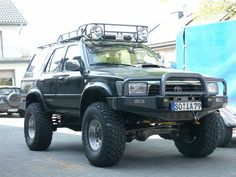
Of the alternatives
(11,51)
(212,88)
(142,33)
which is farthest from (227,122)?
(11,51)

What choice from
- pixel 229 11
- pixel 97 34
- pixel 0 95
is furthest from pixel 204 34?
pixel 0 95

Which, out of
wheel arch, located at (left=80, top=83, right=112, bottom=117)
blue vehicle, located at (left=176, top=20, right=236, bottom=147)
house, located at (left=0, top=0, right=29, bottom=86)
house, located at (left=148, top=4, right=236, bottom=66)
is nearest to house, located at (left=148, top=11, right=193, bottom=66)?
house, located at (left=148, top=4, right=236, bottom=66)

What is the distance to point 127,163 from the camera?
27.9ft

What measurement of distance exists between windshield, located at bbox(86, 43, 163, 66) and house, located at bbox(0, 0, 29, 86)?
94.6 feet

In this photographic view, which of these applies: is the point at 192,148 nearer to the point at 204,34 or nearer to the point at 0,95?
the point at 204,34

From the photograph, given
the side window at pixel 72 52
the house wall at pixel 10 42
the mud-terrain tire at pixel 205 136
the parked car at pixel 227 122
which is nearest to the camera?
the mud-terrain tire at pixel 205 136

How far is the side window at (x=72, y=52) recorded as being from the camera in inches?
365

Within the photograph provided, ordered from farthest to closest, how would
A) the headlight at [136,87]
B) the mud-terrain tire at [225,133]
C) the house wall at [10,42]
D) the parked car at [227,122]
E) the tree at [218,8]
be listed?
1. the house wall at [10,42]
2. the tree at [218,8]
3. the mud-terrain tire at [225,133]
4. the parked car at [227,122]
5. the headlight at [136,87]

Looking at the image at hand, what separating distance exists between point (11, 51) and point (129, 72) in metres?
30.9

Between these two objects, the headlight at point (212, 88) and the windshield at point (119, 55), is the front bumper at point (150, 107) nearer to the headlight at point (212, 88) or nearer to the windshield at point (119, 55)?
the headlight at point (212, 88)

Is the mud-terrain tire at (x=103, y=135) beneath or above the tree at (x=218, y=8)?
beneath

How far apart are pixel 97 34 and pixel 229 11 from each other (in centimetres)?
851

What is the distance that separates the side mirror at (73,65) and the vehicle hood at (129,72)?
413 mm

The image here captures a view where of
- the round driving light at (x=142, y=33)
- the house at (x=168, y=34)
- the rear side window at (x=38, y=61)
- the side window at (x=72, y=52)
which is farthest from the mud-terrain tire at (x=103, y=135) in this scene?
the house at (x=168, y=34)
